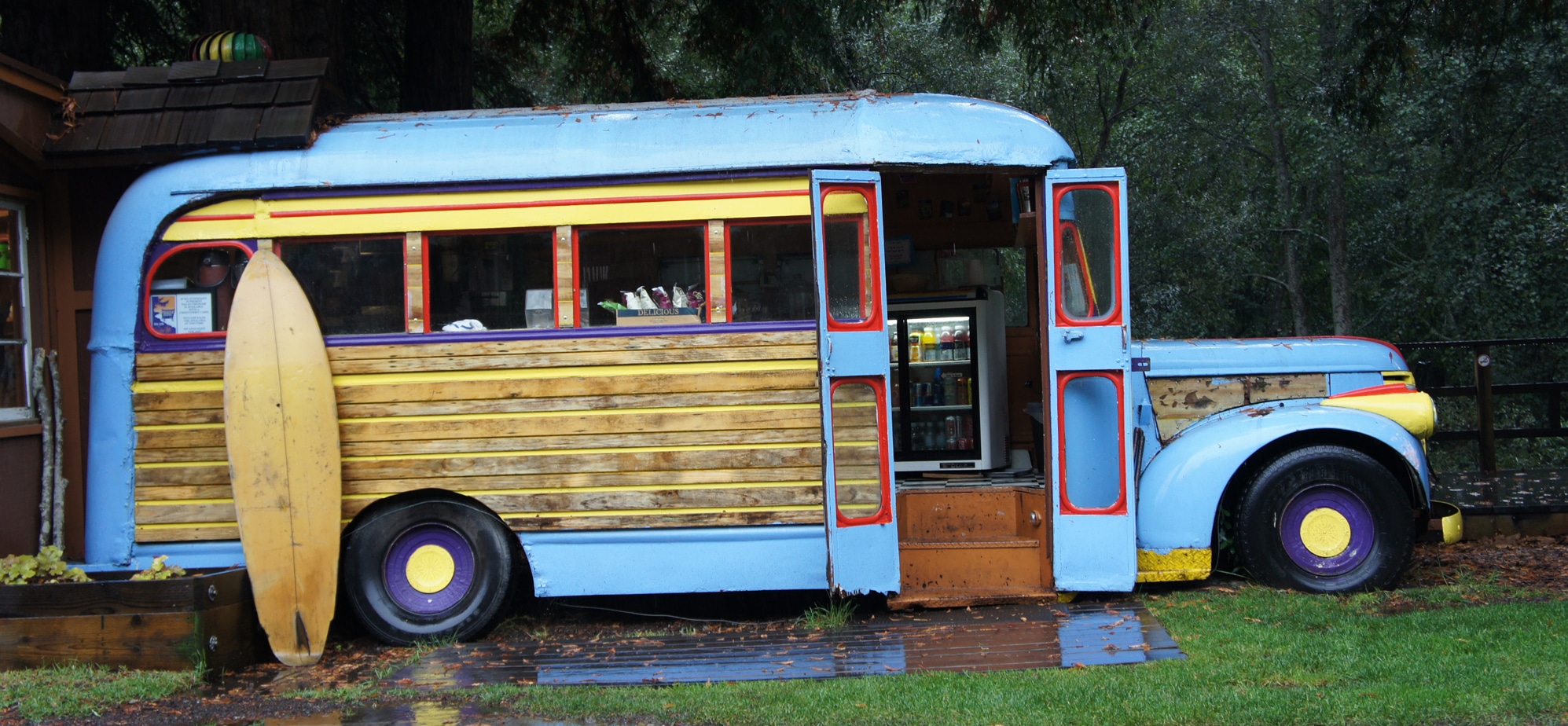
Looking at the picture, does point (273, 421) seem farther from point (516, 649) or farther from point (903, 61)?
point (903, 61)

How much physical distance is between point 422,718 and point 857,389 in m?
2.70

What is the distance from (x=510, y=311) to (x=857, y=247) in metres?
1.92

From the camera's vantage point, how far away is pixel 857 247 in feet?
20.5

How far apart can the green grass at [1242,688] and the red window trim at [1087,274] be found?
5.47 ft

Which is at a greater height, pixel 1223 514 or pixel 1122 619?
pixel 1223 514

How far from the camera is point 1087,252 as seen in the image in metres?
6.41

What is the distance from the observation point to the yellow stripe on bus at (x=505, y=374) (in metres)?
6.24

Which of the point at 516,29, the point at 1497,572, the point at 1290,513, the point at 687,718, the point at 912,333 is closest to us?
the point at 687,718

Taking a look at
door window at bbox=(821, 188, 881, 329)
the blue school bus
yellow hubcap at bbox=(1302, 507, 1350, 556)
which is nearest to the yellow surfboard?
the blue school bus

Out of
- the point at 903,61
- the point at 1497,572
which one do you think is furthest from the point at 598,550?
Result: the point at 903,61

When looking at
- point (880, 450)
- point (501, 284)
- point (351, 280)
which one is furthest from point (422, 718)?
point (880, 450)

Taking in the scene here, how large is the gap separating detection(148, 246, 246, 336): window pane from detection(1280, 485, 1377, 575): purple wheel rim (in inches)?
236

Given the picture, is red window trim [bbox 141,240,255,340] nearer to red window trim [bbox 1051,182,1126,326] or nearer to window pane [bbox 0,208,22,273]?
window pane [bbox 0,208,22,273]

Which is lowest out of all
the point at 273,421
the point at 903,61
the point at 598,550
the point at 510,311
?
the point at 598,550
